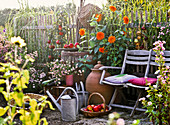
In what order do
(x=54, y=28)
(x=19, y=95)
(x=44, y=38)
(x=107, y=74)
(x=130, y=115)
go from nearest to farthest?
(x=19, y=95), (x=130, y=115), (x=107, y=74), (x=54, y=28), (x=44, y=38)

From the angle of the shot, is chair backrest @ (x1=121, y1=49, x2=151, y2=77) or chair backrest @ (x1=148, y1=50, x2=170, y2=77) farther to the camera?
chair backrest @ (x1=121, y1=49, x2=151, y2=77)

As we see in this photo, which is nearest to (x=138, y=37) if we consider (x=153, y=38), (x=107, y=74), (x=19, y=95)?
(x=153, y=38)

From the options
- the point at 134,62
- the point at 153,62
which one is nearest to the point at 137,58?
the point at 134,62

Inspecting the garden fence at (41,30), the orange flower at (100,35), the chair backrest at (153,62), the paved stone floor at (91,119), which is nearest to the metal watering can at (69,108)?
the paved stone floor at (91,119)


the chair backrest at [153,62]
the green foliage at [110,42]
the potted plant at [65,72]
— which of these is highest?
the green foliage at [110,42]

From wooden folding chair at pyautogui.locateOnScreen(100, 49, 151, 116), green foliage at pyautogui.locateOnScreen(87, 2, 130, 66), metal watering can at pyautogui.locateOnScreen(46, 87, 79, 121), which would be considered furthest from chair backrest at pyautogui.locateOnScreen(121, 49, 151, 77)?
metal watering can at pyautogui.locateOnScreen(46, 87, 79, 121)

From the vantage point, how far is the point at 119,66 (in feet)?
13.7

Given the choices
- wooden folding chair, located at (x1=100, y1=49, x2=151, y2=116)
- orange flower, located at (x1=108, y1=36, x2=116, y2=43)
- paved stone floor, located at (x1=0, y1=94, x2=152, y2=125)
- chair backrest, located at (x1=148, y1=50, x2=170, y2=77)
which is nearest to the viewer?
paved stone floor, located at (x1=0, y1=94, x2=152, y2=125)

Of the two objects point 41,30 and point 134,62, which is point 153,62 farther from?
point 41,30

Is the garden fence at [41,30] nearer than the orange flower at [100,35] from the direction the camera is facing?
No

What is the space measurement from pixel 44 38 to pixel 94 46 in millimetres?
2057

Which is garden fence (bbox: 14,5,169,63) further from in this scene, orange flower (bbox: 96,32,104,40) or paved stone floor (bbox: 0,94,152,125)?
paved stone floor (bbox: 0,94,152,125)

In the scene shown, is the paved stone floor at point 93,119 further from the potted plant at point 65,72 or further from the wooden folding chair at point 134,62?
the potted plant at point 65,72

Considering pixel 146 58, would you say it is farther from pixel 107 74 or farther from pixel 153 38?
pixel 107 74
